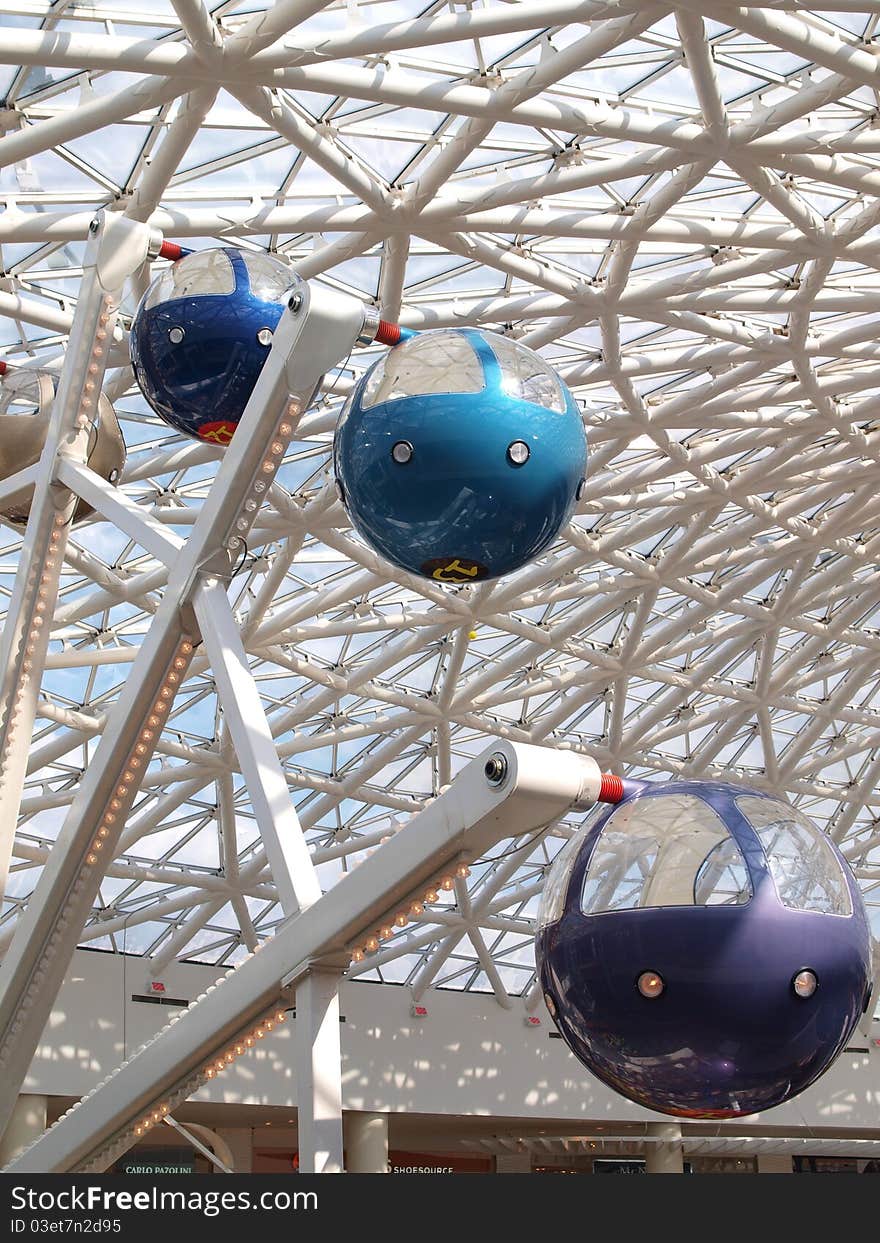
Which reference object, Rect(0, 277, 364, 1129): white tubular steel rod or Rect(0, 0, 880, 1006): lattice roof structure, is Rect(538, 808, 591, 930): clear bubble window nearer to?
Rect(0, 277, 364, 1129): white tubular steel rod

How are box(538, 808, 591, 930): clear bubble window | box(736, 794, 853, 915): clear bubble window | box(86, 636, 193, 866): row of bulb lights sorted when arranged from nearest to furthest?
1. box(736, 794, 853, 915): clear bubble window
2. box(538, 808, 591, 930): clear bubble window
3. box(86, 636, 193, 866): row of bulb lights

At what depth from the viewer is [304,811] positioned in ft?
105

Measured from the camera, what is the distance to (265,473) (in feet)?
18.3

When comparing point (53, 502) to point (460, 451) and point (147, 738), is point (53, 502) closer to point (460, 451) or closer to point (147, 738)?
point (147, 738)

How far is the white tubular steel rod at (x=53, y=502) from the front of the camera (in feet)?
22.4

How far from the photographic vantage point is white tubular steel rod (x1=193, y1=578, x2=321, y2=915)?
4832 mm

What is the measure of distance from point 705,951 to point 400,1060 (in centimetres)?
3328

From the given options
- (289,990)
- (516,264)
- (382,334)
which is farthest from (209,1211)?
(516,264)

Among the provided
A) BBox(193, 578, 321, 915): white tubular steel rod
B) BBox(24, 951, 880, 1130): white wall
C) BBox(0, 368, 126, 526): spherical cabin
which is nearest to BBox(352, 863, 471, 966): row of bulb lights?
BBox(193, 578, 321, 915): white tubular steel rod

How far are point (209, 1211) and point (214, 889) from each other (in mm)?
28856

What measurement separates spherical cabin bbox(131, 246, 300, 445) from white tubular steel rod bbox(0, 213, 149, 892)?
1.26 ft

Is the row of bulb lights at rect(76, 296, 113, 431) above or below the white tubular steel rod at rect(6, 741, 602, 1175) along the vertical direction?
above

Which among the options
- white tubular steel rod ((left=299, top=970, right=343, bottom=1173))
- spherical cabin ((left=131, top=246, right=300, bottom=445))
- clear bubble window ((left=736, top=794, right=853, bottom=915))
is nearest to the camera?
white tubular steel rod ((left=299, top=970, right=343, bottom=1173))

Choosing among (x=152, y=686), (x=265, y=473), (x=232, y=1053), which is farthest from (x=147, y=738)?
(x=232, y=1053)
